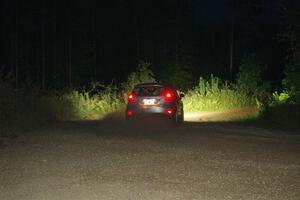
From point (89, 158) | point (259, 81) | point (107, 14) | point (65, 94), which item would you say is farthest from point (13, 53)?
point (89, 158)

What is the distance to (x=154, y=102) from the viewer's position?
73.9 feet

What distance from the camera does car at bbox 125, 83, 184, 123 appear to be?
22.5 metres

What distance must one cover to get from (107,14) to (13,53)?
17.1m

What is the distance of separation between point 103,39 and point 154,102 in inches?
2151

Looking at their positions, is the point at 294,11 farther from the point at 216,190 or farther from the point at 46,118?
the point at 216,190

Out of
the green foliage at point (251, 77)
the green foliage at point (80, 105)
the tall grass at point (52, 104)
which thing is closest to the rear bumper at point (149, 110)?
the tall grass at point (52, 104)

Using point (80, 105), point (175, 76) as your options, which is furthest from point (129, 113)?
point (175, 76)

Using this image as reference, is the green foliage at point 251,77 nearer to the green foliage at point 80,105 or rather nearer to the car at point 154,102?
the green foliage at point 80,105

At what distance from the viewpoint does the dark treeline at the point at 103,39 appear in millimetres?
63344

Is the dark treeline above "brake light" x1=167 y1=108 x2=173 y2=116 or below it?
above

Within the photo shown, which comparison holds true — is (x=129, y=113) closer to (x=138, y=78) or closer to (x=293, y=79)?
(x=293, y=79)

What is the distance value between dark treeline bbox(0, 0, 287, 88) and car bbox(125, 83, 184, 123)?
92.8ft

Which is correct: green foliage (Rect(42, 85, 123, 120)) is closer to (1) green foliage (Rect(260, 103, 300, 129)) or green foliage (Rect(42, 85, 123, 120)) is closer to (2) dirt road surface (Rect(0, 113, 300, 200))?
(1) green foliage (Rect(260, 103, 300, 129))

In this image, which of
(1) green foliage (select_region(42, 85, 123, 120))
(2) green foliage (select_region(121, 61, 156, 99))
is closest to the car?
(1) green foliage (select_region(42, 85, 123, 120))
